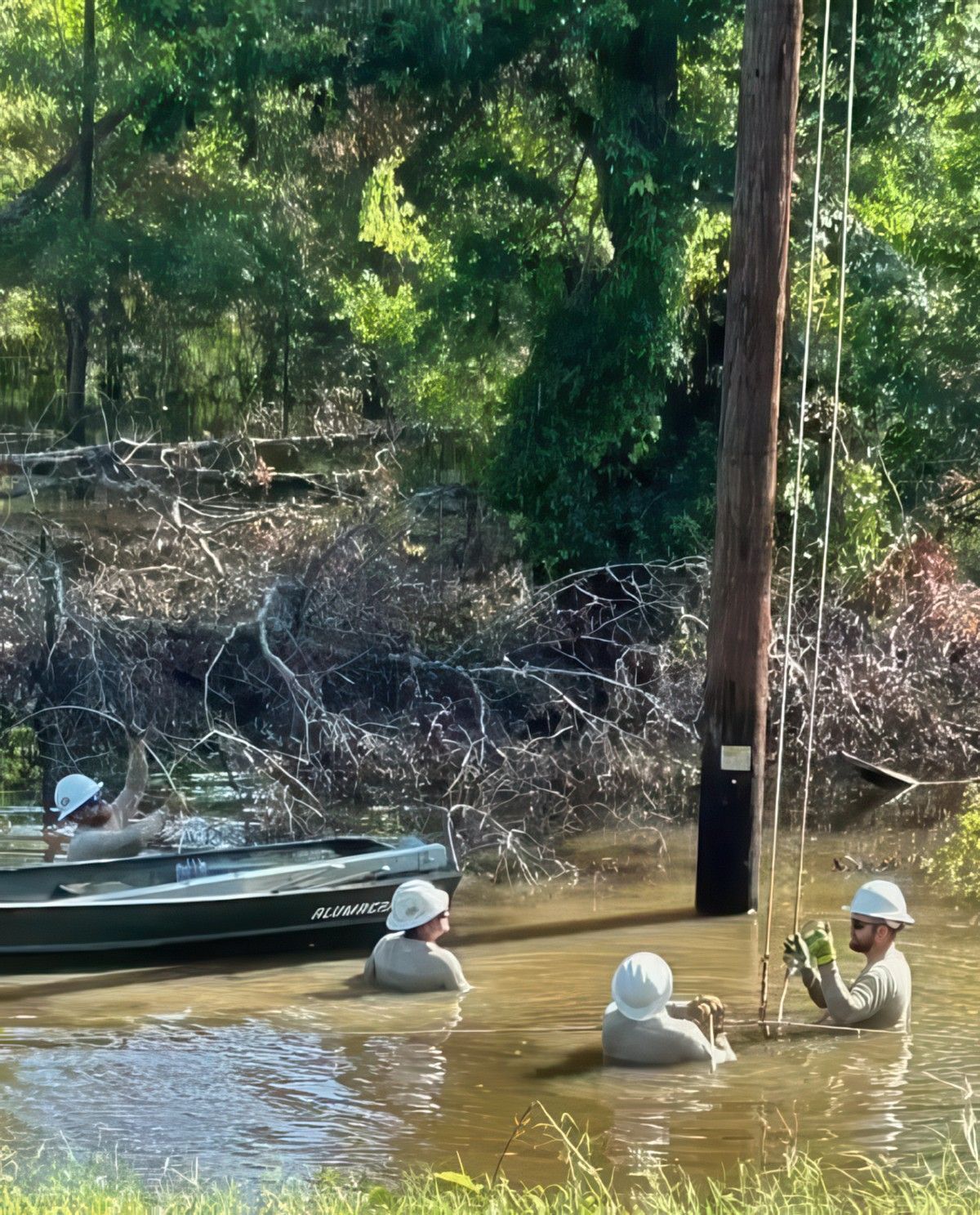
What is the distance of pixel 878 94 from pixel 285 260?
9356 mm

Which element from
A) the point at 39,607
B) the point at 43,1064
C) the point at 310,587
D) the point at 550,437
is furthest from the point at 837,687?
the point at 43,1064

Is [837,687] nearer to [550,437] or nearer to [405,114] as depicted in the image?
[550,437]

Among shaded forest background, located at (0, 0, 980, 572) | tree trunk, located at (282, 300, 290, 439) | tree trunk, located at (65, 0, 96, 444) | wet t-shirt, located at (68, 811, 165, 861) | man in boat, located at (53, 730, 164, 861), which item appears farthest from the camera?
tree trunk, located at (282, 300, 290, 439)

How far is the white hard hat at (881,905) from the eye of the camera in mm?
8992

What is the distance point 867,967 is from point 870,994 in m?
0.25

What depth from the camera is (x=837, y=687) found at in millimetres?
17141

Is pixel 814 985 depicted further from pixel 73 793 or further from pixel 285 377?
pixel 285 377

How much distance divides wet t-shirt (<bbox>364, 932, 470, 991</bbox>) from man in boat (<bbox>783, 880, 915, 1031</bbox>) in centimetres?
206

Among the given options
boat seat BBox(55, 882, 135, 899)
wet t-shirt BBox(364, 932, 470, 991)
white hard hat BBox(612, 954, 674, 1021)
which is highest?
white hard hat BBox(612, 954, 674, 1021)

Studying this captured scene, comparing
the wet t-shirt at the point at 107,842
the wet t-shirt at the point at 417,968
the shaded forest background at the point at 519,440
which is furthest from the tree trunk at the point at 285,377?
the wet t-shirt at the point at 417,968

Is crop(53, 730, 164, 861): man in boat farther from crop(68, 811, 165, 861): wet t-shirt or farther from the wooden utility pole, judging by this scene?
the wooden utility pole

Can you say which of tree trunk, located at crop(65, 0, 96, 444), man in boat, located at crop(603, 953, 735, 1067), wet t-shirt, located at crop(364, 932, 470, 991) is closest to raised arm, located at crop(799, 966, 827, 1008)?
man in boat, located at crop(603, 953, 735, 1067)

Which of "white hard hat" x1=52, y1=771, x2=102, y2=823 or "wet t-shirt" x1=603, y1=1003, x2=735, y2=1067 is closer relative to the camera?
"wet t-shirt" x1=603, y1=1003, x2=735, y2=1067

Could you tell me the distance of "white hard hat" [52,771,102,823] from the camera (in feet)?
39.1
